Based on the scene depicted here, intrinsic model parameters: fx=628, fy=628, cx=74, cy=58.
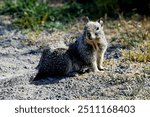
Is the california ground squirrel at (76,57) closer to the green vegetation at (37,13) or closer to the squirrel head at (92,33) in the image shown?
the squirrel head at (92,33)

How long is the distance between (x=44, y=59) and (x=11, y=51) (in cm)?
249

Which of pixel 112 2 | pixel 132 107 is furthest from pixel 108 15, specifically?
pixel 132 107

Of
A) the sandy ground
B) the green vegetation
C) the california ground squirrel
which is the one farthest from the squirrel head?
the green vegetation

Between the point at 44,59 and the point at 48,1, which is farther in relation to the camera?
the point at 48,1

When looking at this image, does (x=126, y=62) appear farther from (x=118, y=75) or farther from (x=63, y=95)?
(x=63, y=95)

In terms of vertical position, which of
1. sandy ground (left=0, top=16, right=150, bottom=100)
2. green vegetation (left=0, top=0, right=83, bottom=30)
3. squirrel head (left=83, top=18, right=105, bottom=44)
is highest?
squirrel head (left=83, top=18, right=105, bottom=44)

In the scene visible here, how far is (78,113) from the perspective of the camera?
8.39 metres

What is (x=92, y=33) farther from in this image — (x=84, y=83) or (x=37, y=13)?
(x=37, y=13)

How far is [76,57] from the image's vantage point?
9.98m

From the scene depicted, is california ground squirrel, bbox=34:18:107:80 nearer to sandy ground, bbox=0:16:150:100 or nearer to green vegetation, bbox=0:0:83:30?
sandy ground, bbox=0:16:150:100

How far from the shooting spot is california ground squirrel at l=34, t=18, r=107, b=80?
986 cm

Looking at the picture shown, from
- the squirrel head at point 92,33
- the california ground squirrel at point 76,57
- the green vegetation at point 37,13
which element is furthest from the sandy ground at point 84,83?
the green vegetation at point 37,13

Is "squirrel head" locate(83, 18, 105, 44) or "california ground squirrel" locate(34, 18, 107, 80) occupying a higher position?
"squirrel head" locate(83, 18, 105, 44)

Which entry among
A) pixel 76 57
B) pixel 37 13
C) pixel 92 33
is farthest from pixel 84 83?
pixel 37 13
